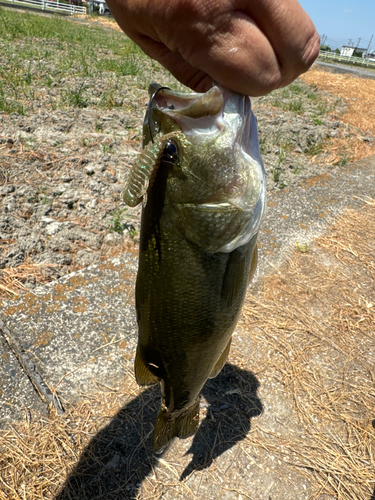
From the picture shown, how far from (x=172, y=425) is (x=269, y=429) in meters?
0.82

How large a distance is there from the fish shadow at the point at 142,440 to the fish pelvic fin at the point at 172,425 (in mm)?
341

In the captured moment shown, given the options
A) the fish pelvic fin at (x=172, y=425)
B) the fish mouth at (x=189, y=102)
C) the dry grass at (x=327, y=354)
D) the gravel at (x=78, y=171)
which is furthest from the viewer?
the gravel at (x=78, y=171)

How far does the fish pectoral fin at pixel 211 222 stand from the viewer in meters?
1.39

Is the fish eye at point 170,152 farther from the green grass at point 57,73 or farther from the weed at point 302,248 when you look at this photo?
the green grass at point 57,73

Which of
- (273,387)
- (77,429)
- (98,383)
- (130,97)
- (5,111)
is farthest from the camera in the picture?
(130,97)

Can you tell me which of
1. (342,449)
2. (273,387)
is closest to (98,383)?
(273,387)

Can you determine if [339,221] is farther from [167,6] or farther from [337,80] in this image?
[337,80]

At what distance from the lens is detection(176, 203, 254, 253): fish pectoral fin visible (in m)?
1.39

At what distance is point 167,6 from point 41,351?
2.29m

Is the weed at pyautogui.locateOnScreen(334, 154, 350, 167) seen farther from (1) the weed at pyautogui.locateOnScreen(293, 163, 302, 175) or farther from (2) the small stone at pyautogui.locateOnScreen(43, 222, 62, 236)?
(2) the small stone at pyautogui.locateOnScreen(43, 222, 62, 236)

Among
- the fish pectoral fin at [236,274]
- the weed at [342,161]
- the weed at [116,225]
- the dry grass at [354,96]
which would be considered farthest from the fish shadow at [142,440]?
the dry grass at [354,96]

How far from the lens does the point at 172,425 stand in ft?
6.22

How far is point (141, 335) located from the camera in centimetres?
167

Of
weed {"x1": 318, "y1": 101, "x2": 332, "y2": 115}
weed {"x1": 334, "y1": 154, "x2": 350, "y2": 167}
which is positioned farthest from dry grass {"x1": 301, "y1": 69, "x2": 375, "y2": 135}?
weed {"x1": 334, "y1": 154, "x2": 350, "y2": 167}
